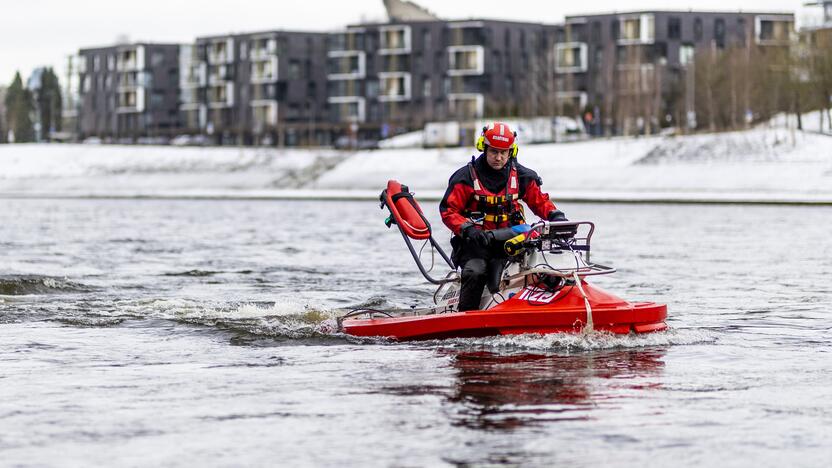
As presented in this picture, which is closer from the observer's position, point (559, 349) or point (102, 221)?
point (559, 349)

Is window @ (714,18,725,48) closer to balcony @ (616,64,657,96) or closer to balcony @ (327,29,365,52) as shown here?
balcony @ (616,64,657,96)

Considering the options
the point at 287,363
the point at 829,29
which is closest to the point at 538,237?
the point at 287,363

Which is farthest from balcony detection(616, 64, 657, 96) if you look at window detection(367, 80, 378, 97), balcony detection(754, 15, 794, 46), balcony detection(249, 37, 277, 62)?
balcony detection(249, 37, 277, 62)

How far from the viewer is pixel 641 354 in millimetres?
13977

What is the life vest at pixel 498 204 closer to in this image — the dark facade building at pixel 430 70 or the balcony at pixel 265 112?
the dark facade building at pixel 430 70

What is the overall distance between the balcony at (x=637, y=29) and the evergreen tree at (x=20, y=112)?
233 feet

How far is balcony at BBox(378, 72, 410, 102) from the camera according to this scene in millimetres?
128500

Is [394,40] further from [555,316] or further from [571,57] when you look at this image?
[555,316]

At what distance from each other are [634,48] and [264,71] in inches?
1530

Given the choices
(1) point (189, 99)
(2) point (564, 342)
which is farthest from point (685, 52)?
(2) point (564, 342)

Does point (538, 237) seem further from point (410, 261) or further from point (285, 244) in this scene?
point (285, 244)

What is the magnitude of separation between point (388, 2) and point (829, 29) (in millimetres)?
54704

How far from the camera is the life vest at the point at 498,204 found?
14398 millimetres

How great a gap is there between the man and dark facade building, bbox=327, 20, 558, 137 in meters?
103
